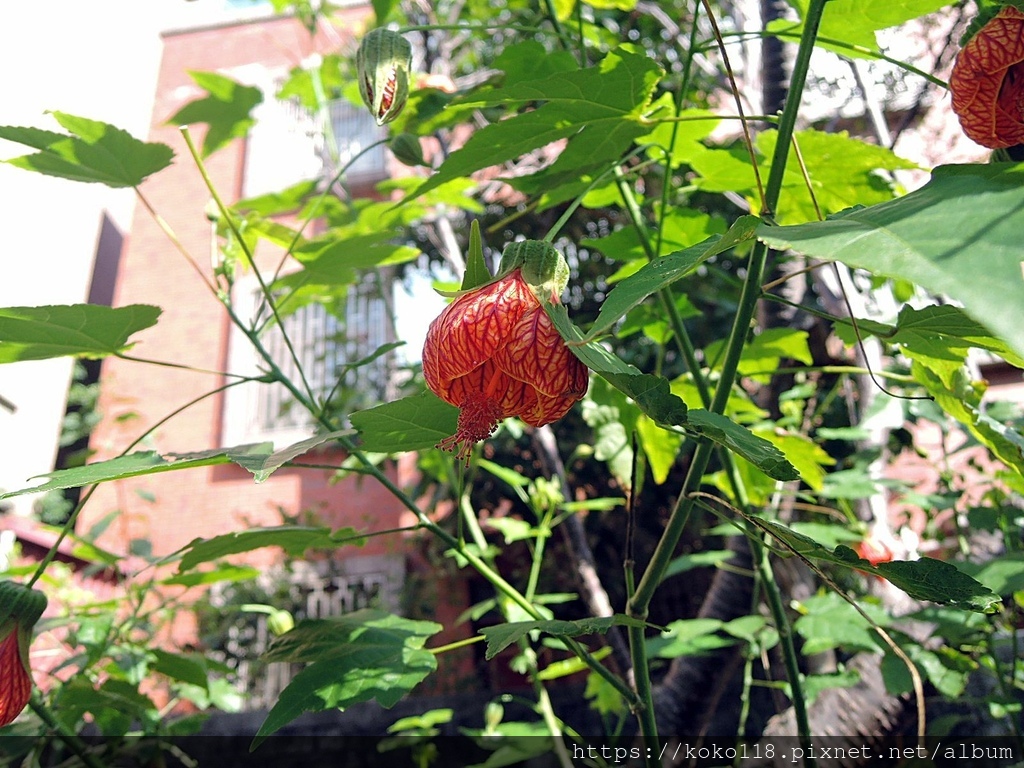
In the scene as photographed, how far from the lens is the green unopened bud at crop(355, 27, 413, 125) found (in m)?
0.67

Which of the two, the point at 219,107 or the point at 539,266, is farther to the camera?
the point at 219,107

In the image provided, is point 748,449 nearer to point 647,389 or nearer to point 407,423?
point 647,389

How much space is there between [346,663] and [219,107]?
758mm

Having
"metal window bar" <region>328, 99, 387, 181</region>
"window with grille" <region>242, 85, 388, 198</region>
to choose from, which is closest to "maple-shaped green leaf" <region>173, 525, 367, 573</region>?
"metal window bar" <region>328, 99, 387, 181</region>

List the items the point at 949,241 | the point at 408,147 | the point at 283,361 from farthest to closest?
the point at 283,361 < the point at 408,147 < the point at 949,241

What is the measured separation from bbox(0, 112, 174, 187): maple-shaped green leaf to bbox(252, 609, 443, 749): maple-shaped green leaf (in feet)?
1.30

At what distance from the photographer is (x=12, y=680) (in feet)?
1.72

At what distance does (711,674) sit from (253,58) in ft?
20.4

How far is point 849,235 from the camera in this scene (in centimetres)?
25

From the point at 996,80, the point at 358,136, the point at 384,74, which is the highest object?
the point at 358,136

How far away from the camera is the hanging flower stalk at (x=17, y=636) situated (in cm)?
52

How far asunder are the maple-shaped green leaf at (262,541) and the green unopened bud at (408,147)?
0.40 meters

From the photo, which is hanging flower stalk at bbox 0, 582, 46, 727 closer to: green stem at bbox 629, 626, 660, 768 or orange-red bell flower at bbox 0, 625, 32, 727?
orange-red bell flower at bbox 0, 625, 32, 727

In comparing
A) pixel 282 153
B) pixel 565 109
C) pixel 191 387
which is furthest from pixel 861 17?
pixel 282 153
